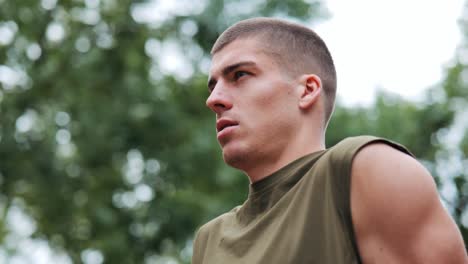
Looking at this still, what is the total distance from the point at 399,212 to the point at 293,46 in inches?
35.8

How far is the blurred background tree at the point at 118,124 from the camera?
1497cm

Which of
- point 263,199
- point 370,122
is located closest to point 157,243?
point 370,122

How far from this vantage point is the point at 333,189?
7.22 ft

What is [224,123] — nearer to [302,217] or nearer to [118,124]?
[302,217]

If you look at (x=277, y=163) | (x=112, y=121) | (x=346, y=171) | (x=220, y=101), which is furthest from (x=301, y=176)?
(x=112, y=121)

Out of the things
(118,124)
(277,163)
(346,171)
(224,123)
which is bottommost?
(346,171)

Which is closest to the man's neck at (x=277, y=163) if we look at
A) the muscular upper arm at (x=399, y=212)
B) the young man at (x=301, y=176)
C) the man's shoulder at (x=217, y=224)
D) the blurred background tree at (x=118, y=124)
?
the young man at (x=301, y=176)

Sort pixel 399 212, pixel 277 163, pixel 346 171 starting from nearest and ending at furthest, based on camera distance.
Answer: pixel 399 212, pixel 346 171, pixel 277 163

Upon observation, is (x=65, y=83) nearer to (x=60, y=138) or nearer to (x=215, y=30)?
(x=60, y=138)

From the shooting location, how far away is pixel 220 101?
2.67 m

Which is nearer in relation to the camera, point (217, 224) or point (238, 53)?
point (238, 53)

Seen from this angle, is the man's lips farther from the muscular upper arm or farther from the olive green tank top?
the muscular upper arm

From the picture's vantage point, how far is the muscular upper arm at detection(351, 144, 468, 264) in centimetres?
201

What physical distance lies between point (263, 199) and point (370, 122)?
1327 cm
